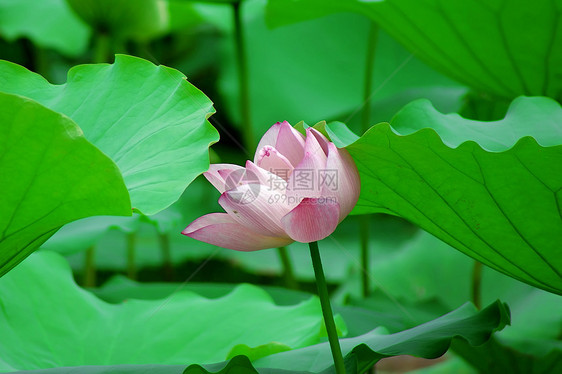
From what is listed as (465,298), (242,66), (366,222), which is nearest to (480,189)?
(366,222)

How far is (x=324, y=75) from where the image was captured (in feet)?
5.76

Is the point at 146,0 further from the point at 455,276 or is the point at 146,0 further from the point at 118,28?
the point at 455,276

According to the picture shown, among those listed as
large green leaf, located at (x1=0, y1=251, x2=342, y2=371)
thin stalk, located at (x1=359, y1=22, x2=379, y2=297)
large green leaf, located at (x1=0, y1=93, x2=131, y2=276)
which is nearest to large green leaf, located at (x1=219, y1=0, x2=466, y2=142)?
thin stalk, located at (x1=359, y1=22, x2=379, y2=297)

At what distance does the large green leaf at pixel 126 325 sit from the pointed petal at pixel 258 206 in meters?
0.23

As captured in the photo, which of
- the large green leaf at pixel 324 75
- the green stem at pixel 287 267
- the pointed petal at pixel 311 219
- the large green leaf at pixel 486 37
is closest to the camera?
the pointed petal at pixel 311 219

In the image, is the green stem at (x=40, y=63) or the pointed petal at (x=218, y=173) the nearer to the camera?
the pointed petal at (x=218, y=173)

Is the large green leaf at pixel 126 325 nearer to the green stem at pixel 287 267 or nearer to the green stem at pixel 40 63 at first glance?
the green stem at pixel 287 267

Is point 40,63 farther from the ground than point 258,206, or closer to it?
closer to it

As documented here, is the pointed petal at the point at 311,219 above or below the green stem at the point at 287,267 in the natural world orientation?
above

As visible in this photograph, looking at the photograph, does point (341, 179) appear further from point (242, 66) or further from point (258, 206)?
point (242, 66)

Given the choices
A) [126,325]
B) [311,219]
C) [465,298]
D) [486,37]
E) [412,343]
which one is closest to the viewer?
[311,219]

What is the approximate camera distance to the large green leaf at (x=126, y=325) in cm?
75

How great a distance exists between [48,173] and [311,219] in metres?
0.20

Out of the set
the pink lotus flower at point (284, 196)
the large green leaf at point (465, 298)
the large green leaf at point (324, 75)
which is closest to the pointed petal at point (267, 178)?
the pink lotus flower at point (284, 196)
